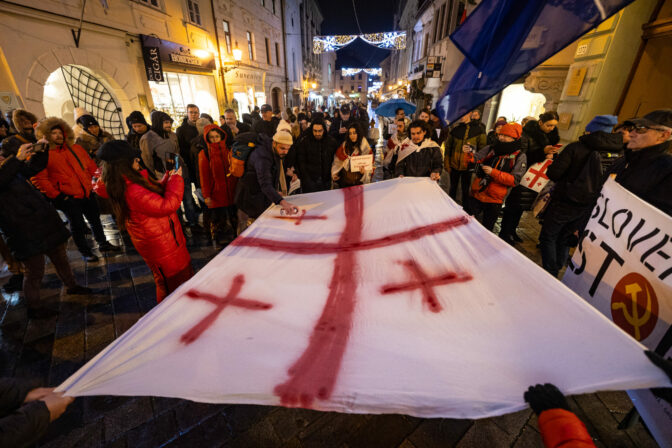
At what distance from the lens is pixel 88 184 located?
3.82m

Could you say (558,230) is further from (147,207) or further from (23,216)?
(23,216)

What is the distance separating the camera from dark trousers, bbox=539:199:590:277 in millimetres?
3012

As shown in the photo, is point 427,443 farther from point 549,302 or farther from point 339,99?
point 339,99

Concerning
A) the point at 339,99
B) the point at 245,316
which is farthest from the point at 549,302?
the point at 339,99

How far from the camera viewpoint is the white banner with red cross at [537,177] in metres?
3.48

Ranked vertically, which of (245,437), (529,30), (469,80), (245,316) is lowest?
(245,437)

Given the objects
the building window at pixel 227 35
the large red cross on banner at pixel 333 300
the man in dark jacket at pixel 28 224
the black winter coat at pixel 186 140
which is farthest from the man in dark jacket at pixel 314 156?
the building window at pixel 227 35

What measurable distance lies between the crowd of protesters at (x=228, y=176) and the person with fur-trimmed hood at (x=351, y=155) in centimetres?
2

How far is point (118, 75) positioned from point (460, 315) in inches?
408

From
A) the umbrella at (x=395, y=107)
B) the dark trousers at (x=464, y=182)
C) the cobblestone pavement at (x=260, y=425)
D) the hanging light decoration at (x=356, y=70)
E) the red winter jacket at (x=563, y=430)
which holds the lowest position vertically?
the cobblestone pavement at (x=260, y=425)

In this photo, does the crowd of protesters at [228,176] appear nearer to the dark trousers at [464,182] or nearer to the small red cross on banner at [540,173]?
the dark trousers at [464,182]

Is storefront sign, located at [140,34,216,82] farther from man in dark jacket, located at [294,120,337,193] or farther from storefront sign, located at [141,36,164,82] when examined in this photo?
man in dark jacket, located at [294,120,337,193]

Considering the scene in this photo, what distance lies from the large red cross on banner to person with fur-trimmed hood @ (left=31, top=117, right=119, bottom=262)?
2960mm

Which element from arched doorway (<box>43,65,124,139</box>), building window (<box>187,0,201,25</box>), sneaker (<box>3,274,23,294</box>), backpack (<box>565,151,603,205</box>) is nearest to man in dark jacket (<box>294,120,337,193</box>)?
backpack (<box>565,151,603,205</box>)
